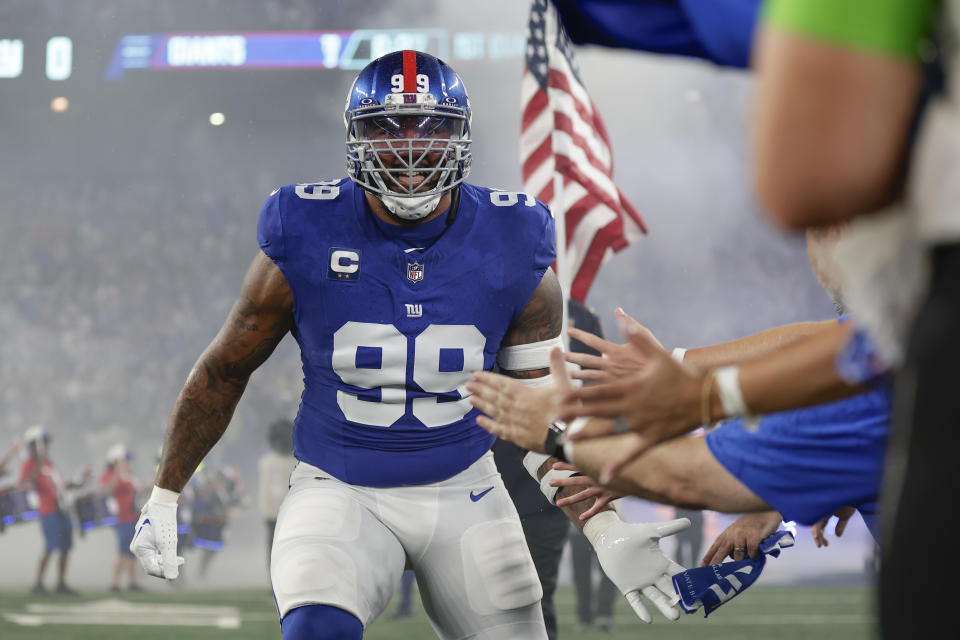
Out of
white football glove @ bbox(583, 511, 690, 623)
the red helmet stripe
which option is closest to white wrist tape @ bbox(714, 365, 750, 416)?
white football glove @ bbox(583, 511, 690, 623)

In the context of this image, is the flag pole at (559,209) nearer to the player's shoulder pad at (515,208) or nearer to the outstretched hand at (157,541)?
the player's shoulder pad at (515,208)

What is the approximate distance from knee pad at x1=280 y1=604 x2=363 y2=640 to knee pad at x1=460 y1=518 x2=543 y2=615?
0.33 m

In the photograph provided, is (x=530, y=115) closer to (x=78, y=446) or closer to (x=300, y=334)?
(x=300, y=334)

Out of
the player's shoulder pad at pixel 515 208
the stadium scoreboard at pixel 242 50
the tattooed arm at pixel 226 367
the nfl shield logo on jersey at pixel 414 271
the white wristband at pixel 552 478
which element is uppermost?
the stadium scoreboard at pixel 242 50

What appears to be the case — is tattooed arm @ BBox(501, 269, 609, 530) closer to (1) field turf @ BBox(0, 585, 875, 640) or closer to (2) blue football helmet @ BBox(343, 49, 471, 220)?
(2) blue football helmet @ BBox(343, 49, 471, 220)

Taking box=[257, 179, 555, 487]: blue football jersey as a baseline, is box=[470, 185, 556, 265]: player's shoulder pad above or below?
above

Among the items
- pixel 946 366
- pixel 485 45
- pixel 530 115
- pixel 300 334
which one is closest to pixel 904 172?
pixel 946 366

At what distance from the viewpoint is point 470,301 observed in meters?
2.41

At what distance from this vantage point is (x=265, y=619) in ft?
23.5

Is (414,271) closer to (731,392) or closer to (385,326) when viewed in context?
(385,326)

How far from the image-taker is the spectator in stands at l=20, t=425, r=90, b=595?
8266mm

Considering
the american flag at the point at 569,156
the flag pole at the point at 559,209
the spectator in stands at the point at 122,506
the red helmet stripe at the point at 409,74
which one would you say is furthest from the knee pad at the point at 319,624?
the spectator in stands at the point at 122,506

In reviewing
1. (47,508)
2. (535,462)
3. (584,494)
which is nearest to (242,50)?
(47,508)

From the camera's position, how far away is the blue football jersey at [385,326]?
7.77ft
